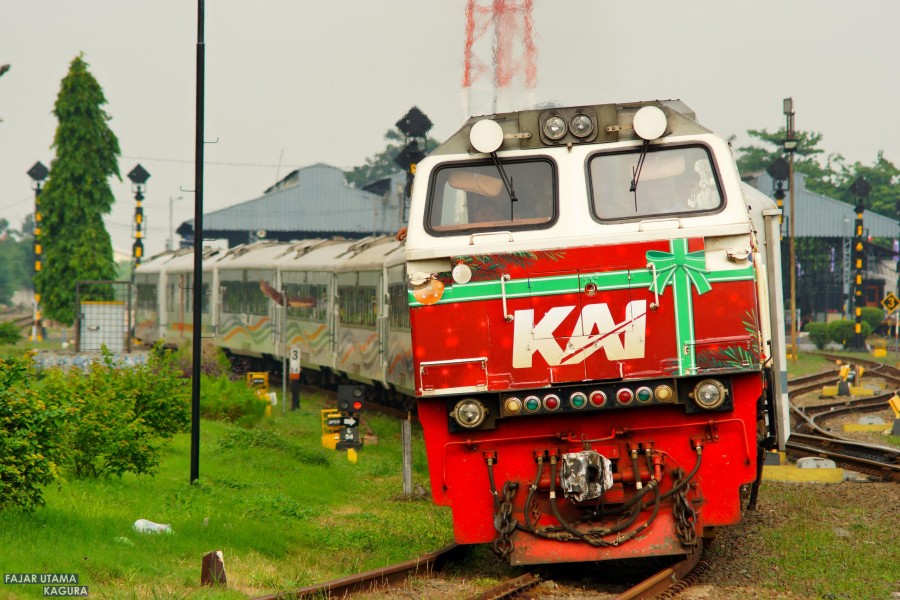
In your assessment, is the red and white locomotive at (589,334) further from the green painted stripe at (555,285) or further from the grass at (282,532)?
the grass at (282,532)

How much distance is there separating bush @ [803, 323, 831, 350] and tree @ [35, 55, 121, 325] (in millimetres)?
30435

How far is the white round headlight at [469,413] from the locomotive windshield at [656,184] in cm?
163

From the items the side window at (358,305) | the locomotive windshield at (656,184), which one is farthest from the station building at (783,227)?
the locomotive windshield at (656,184)

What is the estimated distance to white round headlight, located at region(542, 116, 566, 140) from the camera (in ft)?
28.2

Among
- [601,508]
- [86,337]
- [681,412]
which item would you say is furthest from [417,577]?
[86,337]

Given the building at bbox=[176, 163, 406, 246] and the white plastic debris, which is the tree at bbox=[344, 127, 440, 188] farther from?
the white plastic debris

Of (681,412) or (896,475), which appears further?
(896,475)

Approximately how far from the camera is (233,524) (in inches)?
427

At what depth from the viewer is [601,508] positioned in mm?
8273

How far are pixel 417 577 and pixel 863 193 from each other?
4188 centimetres

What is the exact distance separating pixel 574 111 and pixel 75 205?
127ft

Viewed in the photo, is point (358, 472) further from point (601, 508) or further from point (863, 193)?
point (863, 193)

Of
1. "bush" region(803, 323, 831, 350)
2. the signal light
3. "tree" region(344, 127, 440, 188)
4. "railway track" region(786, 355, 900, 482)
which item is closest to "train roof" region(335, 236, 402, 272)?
the signal light

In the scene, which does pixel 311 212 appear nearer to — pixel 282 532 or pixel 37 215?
pixel 37 215
